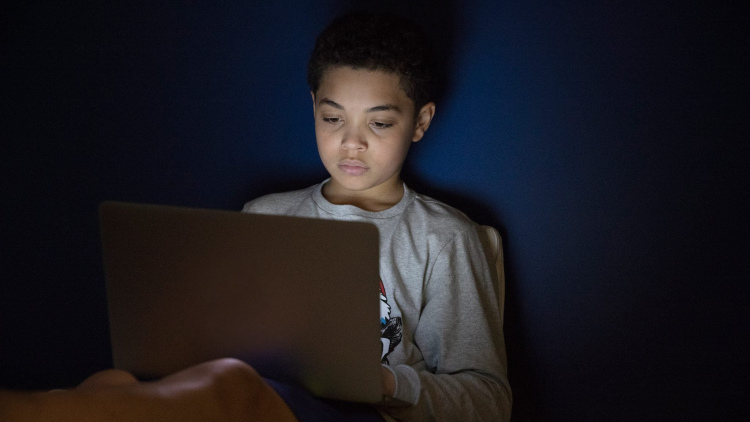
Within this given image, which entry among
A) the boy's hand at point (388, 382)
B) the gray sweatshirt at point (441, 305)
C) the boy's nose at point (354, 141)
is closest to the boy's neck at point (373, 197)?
the gray sweatshirt at point (441, 305)

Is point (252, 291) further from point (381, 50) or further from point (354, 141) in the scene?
point (381, 50)

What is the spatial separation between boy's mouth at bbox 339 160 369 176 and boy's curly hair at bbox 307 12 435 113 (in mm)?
169

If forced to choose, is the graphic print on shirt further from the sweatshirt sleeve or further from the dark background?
the dark background

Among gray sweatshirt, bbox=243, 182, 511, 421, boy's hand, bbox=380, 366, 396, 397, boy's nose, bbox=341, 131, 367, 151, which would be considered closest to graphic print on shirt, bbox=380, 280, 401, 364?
gray sweatshirt, bbox=243, 182, 511, 421

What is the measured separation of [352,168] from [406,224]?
17cm

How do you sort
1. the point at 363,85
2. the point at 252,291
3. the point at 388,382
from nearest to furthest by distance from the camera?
the point at 252,291 < the point at 388,382 < the point at 363,85

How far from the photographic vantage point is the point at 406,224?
1.19 meters

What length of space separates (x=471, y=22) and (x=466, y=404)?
2.58 ft

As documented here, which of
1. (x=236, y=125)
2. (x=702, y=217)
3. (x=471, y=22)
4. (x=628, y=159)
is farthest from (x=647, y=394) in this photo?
(x=236, y=125)

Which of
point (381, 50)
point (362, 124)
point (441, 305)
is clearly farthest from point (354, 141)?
point (441, 305)

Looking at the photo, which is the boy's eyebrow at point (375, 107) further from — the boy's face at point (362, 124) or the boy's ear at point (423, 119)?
the boy's ear at point (423, 119)

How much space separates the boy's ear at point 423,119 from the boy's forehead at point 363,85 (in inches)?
3.9

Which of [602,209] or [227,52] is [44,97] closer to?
[227,52]

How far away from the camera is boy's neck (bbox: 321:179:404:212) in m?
1.24
